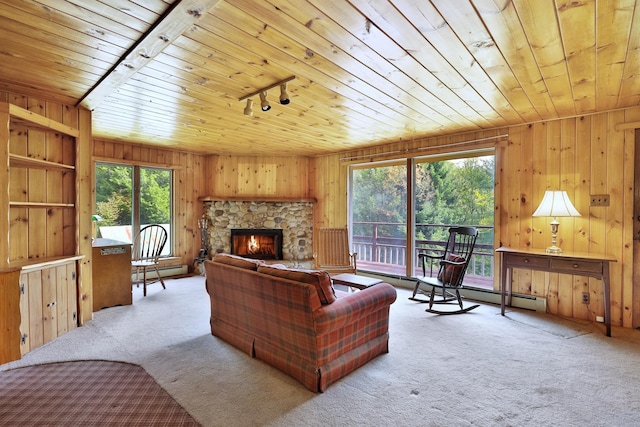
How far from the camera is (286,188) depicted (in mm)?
6246

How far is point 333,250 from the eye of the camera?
4.91 m

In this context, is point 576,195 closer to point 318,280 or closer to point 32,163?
point 318,280

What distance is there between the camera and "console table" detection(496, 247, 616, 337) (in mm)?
3051

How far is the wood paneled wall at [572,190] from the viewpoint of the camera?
3.37m

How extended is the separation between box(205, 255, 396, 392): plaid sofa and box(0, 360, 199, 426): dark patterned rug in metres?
0.73

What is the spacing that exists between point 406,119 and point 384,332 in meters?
2.46

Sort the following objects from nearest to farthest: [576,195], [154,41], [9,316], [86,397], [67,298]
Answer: [154,41] < [86,397] < [9,316] < [67,298] < [576,195]

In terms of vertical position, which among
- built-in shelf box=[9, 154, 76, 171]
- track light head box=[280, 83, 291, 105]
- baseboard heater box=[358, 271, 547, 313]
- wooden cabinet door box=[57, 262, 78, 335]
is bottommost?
baseboard heater box=[358, 271, 547, 313]

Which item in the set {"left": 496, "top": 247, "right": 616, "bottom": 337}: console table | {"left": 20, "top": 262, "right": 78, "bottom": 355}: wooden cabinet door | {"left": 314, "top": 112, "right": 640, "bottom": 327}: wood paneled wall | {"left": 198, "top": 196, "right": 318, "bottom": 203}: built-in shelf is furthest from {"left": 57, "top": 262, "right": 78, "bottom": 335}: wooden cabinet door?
{"left": 314, "top": 112, "right": 640, "bottom": 327}: wood paneled wall

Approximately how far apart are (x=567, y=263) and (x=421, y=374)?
2.08 metres

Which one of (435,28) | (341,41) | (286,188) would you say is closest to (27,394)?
(341,41)

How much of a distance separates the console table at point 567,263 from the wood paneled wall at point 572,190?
420 millimetres

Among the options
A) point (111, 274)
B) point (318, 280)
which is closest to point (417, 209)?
point (318, 280)

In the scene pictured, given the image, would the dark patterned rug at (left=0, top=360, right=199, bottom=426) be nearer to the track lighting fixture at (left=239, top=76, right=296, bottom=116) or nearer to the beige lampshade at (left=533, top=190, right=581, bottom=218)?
the track lighting fixture at (left=239, top=76, right=296, bottom=116)
